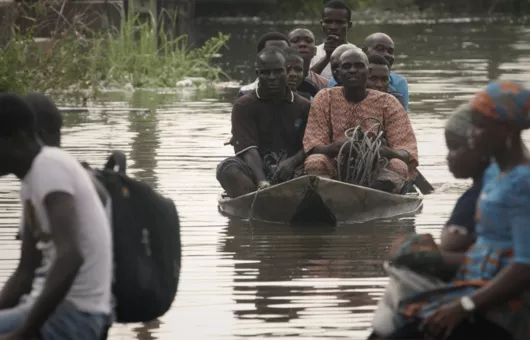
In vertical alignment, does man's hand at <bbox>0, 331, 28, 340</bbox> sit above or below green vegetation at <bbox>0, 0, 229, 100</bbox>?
above

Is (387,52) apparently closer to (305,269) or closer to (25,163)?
(305,269)

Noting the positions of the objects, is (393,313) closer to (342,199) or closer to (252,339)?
(252,339)

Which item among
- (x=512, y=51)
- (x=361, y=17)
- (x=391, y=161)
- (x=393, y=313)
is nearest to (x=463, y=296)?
(x=393, y=313)

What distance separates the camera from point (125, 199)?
4.86m

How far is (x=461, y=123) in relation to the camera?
4660 millimetres

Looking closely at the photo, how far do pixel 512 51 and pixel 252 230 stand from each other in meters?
23.0

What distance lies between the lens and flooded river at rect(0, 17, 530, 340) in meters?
7.29

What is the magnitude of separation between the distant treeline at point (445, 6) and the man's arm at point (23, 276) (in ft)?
170

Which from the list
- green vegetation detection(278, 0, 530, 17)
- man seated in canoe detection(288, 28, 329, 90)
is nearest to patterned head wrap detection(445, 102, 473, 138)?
man seated in canoe detection(288, 28, 329, 90)

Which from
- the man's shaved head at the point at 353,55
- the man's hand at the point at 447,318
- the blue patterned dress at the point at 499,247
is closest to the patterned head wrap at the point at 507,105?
the blue patterned dress at the point at 499,247

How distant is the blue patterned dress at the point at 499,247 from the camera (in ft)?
14.0

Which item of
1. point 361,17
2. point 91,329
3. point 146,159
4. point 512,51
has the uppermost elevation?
point 91,329

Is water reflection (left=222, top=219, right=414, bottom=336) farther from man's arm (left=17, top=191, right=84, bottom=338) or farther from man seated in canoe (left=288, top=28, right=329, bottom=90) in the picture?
man seated in canoe (left=288, top=28, right=329, bottom=90)

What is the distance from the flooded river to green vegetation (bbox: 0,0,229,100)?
0.60m
